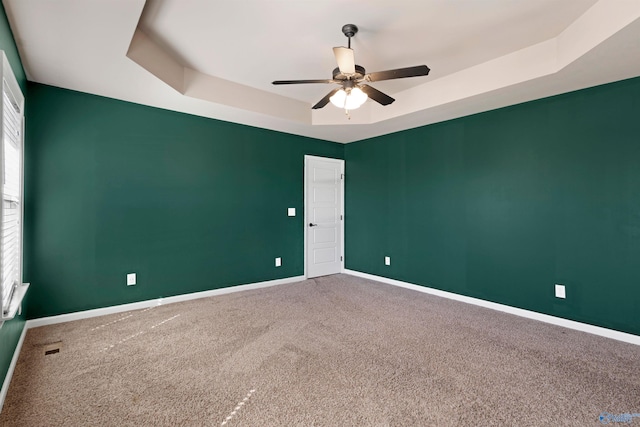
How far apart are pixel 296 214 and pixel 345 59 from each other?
10.0 feet

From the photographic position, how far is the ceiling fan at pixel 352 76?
231 centimetres

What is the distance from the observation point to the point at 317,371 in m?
2.30

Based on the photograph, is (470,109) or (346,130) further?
(346,130)

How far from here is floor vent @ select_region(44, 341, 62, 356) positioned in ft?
8.37

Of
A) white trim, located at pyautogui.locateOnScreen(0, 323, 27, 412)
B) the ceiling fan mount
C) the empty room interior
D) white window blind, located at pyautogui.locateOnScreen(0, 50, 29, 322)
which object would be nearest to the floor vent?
the empty room interior

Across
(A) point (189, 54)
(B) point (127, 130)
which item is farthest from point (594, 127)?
(B) point (127, 130)

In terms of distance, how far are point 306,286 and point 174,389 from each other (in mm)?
2757

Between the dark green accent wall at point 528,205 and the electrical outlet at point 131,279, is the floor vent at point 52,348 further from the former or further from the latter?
the dark green accent wall at point 528,205

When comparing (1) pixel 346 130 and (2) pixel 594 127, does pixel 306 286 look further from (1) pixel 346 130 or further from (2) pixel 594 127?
(2) pixel 594 127

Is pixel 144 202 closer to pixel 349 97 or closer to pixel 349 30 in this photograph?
pixel 349 97

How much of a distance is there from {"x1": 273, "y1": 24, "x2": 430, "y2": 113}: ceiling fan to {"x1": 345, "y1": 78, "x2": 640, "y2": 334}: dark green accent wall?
1808 mm

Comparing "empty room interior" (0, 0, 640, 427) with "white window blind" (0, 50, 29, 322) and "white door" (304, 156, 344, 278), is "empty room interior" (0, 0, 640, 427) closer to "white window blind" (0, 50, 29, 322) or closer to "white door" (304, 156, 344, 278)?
"white window blind" (0, 50, 29, 322)

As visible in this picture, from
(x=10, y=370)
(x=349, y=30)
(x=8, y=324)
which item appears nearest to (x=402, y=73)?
(x=349, y=30)

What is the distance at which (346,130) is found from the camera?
4.80 metres
